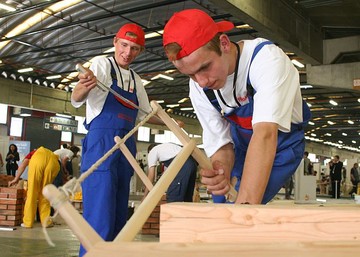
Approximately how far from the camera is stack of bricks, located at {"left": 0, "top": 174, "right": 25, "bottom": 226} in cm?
730

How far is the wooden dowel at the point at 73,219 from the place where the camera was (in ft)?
2.63

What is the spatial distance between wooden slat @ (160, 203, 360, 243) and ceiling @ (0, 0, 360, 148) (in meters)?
7.59

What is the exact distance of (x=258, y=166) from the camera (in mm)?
1759

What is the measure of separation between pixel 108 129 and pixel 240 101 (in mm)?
1140

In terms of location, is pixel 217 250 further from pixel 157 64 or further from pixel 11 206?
pixel 157 64

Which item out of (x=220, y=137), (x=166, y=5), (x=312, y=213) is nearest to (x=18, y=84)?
(x=166, y=5)

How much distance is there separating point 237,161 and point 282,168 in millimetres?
336

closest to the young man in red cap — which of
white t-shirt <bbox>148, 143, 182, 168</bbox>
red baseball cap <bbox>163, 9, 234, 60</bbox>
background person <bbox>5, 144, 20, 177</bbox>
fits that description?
red baseball cap <bbox>163, 9, 234, 60</bbox>

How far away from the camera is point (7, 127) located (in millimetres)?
23219

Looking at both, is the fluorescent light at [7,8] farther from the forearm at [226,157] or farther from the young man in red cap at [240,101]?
the forearm at [226,157]

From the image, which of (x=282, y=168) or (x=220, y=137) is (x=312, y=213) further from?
(x=220, y=137)

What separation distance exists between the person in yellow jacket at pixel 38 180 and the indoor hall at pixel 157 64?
10.1 inches

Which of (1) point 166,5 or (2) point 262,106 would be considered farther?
(1) point 166,5

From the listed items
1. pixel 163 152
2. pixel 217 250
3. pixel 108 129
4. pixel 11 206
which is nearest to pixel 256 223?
pixel 217 250
